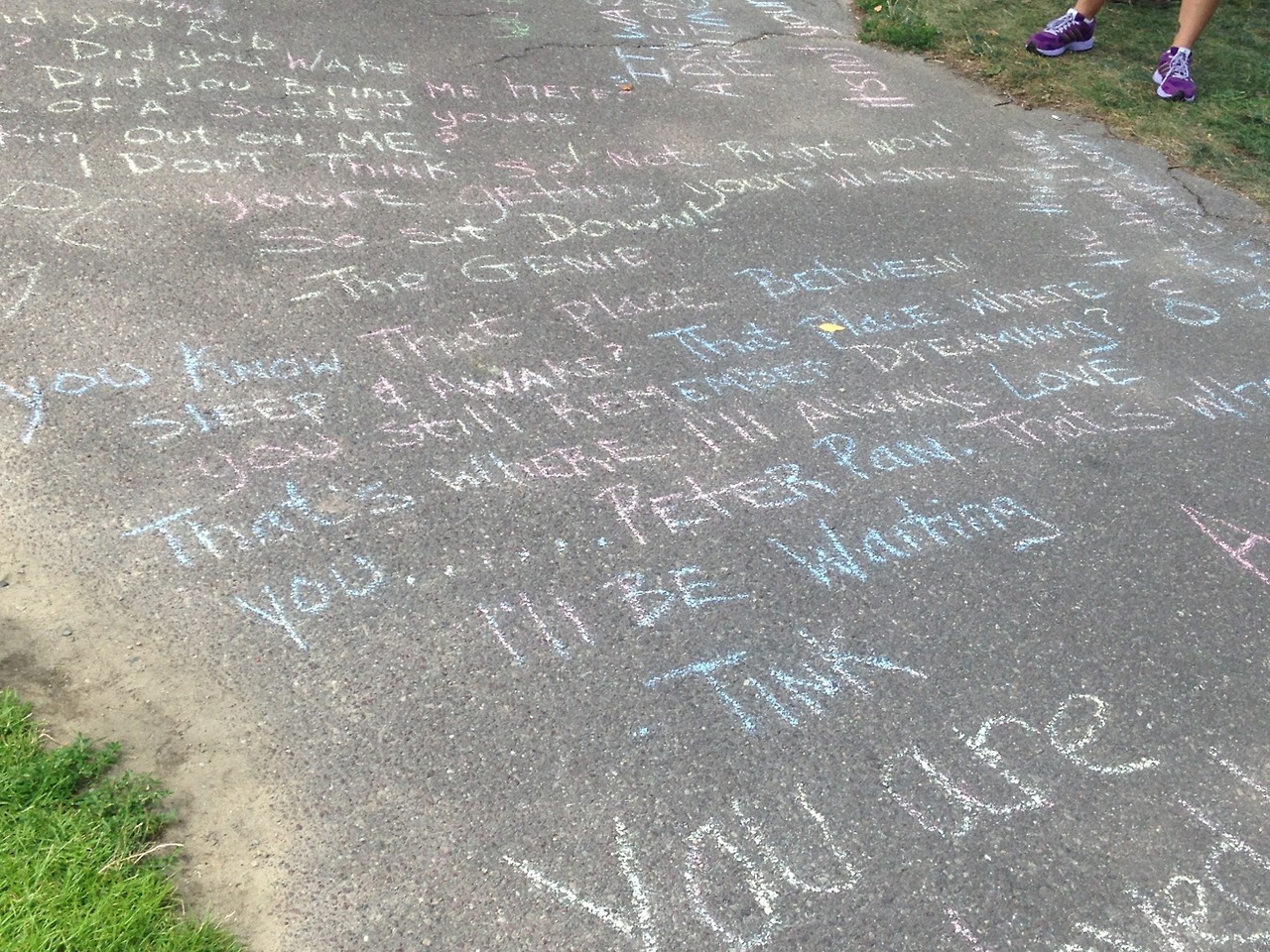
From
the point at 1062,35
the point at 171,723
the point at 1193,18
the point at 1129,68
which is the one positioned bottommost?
the point at 171,723

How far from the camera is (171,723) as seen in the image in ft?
7.73

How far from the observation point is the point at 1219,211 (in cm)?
565

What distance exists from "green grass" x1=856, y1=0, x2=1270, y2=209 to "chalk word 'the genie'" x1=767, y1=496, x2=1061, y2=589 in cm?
371

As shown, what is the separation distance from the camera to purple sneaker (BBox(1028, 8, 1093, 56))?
731 centimetres

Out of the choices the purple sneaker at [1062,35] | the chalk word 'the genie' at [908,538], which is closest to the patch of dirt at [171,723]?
the chalk word 'the genie' at [908,538]

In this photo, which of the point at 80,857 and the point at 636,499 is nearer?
the point at 80,857

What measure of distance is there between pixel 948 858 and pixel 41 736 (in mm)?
1964

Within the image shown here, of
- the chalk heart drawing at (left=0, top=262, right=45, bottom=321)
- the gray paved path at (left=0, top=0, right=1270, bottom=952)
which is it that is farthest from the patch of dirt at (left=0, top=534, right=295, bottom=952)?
the chalk heart drawing at (left=0, top=262, right=45, bottom=321)

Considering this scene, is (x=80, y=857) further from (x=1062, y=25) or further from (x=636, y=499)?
(x=1062, y=25)

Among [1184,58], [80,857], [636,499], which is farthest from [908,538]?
[1184,58]

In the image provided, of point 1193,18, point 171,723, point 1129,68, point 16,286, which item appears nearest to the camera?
point 171,723

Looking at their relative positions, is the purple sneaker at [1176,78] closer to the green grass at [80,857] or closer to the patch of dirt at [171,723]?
the patch of dirt at [171,723]

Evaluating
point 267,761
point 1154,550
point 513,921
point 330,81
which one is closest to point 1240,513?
point 1154,550

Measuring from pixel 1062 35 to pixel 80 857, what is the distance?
7615 mm
